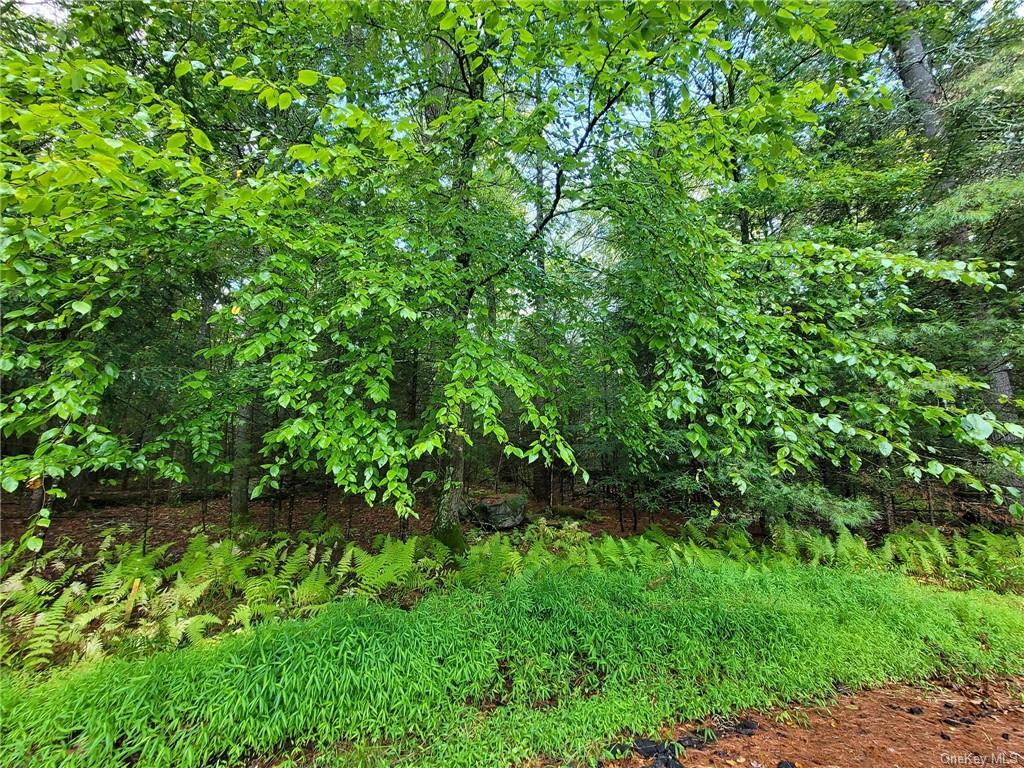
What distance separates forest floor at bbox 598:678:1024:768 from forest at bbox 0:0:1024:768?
0.03 metres

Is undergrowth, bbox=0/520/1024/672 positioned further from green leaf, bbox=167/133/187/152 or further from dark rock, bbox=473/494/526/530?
green leaf, bbox=167/133/187/152

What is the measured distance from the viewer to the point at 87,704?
2.25 metres

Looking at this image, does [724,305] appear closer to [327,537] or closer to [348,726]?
[348,726]

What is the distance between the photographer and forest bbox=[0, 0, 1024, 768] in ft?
7.09

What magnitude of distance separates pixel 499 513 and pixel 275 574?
12.7 ft

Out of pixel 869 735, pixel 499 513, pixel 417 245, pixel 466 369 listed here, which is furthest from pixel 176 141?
pixel 499 513

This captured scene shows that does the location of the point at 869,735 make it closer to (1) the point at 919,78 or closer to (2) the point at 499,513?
(2) the point at 499,513

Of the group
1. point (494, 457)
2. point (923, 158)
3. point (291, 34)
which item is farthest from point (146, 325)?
point (923, 158)

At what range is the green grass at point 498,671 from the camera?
2.24m

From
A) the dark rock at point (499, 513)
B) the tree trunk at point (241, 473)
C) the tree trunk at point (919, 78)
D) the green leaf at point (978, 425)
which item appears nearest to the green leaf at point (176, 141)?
the green leaf at point (978, 425)

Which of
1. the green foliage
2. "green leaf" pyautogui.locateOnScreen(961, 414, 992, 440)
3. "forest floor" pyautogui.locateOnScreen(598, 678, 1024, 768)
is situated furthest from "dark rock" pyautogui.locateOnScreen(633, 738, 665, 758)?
the green foliage

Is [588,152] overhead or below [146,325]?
overhead

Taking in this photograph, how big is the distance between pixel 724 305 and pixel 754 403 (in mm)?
728

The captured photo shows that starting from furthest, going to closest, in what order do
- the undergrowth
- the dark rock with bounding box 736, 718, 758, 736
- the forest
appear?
the undergrowth, the dark rock with bounding box 736, 718, 758, 736, the forest
